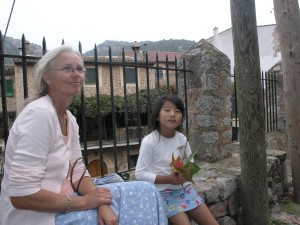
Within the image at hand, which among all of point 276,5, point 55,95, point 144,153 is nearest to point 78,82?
point 55,95

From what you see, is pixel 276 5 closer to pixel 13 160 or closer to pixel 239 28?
pixel 239 28

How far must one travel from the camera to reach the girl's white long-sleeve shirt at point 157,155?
7.55 feet

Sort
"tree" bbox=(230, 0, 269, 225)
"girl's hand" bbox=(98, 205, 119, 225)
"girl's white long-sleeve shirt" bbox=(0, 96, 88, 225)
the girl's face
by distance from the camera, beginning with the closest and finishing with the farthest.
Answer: "girl's white long-sleeve shirt" bbox=(0, 96, 88, 225) → "girl's hand" bbox=(98, 205, 119, 225) → the girl's face → "tree" bbox=(230, 0, 269, 225)

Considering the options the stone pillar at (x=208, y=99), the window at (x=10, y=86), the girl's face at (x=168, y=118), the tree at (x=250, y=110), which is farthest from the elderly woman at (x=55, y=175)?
the window at (x=10, y=86)

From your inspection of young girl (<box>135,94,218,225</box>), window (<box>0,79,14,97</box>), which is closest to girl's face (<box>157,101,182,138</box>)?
young girl (<box>135,94,218,225</box>)

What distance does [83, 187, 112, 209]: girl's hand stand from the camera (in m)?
1.55

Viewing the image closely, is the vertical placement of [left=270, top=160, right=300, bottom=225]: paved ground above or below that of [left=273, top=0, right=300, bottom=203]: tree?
below

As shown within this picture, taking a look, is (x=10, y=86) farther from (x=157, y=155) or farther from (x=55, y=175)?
(x=55, y=175)

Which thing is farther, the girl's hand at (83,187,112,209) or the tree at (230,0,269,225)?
the tree at (230,0,269,225)

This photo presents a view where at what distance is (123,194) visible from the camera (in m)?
1.67

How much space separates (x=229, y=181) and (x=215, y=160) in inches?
24.8

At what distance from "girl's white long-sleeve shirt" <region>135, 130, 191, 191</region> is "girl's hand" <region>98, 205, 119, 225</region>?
0.72 meters

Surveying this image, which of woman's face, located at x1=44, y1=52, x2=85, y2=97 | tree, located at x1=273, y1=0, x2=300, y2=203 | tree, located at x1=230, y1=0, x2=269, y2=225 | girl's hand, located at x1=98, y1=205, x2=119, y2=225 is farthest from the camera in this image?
tree, located at x1=273, y1=0, x2=300, y2=203

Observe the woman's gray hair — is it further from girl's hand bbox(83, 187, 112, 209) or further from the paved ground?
the paved ground
